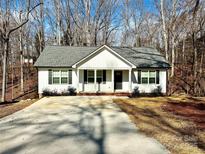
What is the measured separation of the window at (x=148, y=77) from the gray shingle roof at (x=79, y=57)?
2.28 feet

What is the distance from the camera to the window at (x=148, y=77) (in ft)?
74.4

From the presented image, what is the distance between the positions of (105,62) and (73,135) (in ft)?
49.5

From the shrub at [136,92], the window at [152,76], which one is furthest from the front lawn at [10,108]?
the window at [152,76]

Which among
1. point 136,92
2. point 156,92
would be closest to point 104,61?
point 136,92

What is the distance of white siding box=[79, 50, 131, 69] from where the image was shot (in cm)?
2229

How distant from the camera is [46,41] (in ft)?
146

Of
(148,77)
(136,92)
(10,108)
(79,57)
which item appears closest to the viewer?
(10,108)

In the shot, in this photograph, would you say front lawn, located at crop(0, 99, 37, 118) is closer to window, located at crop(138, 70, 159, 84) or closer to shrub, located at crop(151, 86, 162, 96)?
window, located at crop(138, 70, 159, 84)

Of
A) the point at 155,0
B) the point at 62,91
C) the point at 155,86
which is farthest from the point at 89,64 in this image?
the point at 155,0

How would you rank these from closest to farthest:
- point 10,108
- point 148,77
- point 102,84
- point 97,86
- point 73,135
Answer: point 73,135 → point 10,108 → point 148,77 → point 97,86 → point 102,84

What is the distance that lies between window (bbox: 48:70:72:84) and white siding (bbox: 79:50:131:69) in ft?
5.85

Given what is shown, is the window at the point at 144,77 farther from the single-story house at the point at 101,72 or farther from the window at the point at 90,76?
the window at the point at 90,76

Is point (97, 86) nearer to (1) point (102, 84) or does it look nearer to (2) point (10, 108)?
(1) point (102, 84)

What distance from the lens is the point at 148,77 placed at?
22.7 metres
